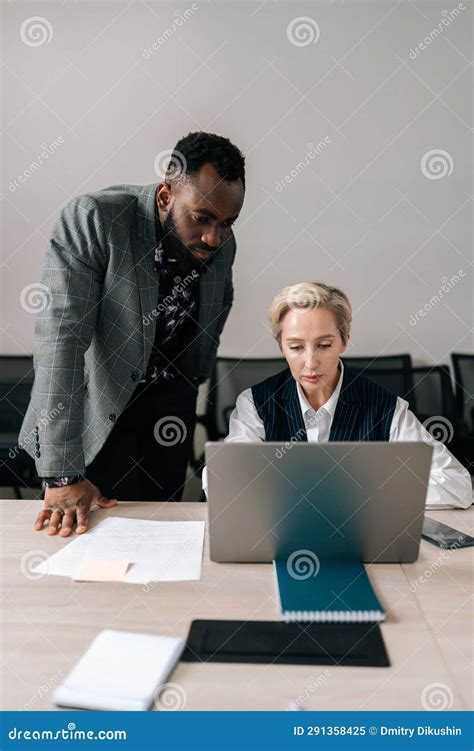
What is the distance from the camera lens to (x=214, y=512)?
1150 mm

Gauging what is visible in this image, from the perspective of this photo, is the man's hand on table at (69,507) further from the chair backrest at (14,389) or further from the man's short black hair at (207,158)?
the chair backrest at (14,389)

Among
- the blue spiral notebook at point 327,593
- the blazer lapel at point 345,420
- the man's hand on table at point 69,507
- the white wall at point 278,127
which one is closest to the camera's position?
the blue spiral notebook at point 327,593

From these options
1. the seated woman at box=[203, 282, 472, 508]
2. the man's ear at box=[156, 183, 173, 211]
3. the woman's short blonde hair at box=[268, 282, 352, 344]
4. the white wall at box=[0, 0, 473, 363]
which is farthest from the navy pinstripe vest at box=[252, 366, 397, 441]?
the white wall at box=[0, 0, 473, 363]

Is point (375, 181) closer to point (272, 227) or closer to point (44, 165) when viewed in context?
point (272, 227)

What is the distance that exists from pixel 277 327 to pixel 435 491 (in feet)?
2.09

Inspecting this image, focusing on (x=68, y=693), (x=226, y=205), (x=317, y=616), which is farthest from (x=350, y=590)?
(x=226, y=205)

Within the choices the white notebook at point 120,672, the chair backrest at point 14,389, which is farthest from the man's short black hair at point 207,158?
the chair backrest at point 14,389

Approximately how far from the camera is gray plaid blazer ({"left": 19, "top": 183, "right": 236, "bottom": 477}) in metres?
1.66

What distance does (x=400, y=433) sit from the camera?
1.80 meters

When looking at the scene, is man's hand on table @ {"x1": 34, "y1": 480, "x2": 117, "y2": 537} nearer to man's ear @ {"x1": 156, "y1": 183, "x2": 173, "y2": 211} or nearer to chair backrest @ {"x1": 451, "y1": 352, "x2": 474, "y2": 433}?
man's ear @ {"x1": 156, "y1": 183, "x2": 173, "y2": 211}

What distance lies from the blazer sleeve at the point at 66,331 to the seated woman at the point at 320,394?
484 mm

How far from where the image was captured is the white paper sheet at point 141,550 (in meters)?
1.21

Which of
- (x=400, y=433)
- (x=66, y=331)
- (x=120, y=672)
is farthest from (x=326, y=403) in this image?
(x=120, y=672)

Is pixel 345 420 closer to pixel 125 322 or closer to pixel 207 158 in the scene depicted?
pixel 125 322
